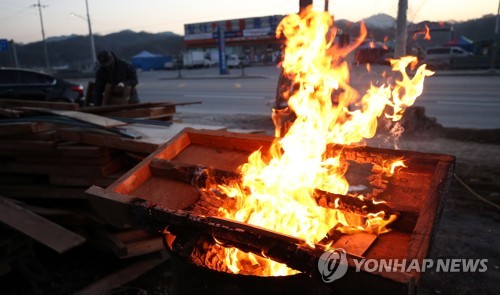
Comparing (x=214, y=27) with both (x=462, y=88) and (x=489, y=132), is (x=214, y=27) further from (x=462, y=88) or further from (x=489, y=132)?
(x=489, y=132)

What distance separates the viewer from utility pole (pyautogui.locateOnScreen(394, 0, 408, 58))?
9180mm

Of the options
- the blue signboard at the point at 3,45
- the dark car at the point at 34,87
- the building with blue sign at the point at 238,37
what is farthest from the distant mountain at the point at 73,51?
the dark car at the point at 34,87

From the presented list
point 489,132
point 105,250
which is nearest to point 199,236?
point 105,250

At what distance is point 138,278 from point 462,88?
17723 millimetres

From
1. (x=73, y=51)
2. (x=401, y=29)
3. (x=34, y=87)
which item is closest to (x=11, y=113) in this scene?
(x=34, y=87)

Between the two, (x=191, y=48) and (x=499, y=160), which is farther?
(x=191, y=48)

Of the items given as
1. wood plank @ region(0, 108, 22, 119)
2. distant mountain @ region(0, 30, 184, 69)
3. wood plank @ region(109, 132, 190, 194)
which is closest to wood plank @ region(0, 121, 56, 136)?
wood plank @ region(0, 108, 22, 119)

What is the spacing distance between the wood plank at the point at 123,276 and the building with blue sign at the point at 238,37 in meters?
46.0

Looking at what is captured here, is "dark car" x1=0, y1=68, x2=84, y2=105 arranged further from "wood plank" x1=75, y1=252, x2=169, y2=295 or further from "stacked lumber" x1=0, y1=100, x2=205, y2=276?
"wood plank" x1=75, y1=252, x2=169, y2=295

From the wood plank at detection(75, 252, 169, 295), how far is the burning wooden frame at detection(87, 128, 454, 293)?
61.5 inches

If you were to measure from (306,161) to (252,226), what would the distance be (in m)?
0.87

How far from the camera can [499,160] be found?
265 inches

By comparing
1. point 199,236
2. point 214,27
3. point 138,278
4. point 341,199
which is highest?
point 214,27

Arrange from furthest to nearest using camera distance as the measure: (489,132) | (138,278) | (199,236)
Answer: (489,132) → (138,278) → (199,236)
